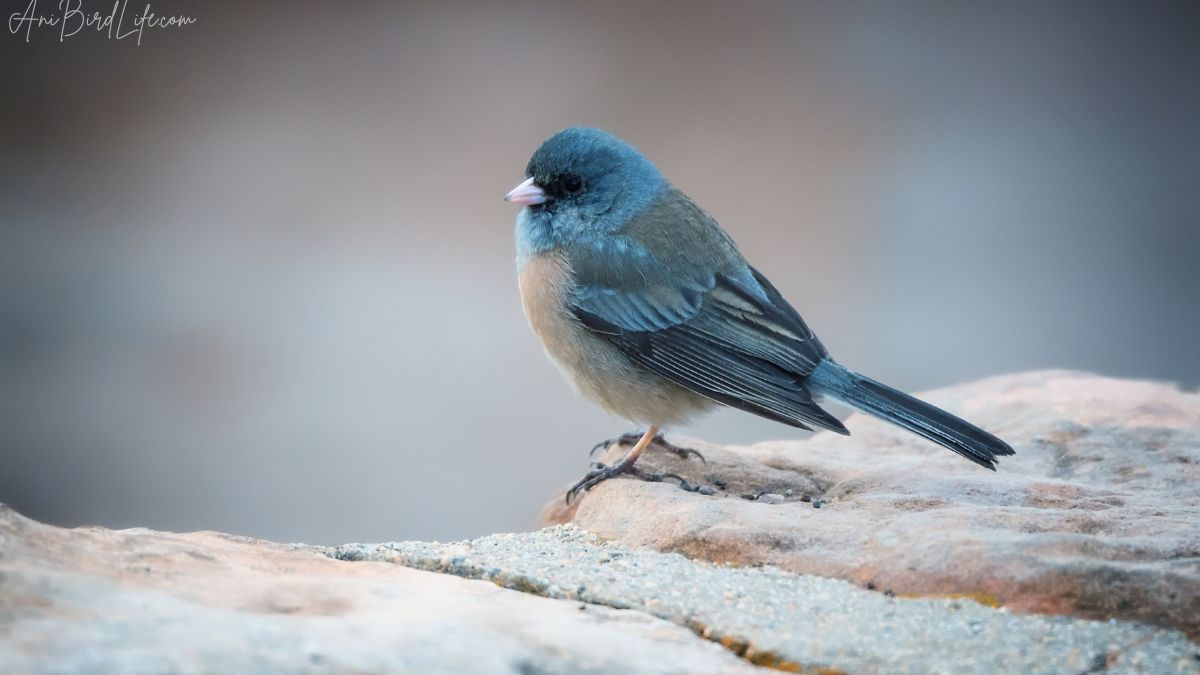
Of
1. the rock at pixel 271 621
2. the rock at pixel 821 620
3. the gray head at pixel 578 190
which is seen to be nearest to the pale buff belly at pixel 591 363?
the gray head at pixel 578 190

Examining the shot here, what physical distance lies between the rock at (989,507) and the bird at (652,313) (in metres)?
0.22

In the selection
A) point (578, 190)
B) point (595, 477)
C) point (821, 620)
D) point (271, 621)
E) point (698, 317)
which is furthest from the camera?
point (578, 190)

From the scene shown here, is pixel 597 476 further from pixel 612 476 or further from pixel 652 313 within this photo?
pixel 652 313

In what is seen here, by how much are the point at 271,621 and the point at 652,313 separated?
2.10m

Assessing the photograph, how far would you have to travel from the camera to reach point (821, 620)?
1.96 meters

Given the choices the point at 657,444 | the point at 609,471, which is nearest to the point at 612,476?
the point at 609,471

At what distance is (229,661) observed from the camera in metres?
1.44

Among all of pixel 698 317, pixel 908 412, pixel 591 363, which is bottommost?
pixel 908 412

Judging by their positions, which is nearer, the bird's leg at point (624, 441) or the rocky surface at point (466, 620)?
the rocky surface at point (466, 620)

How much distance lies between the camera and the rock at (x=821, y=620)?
1.78 metres

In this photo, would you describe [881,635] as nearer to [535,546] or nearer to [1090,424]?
[535,546]

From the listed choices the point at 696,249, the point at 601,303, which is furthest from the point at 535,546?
the point at 696,249

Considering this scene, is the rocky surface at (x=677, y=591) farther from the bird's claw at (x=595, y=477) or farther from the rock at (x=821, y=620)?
the bird's claw at (x=595, y=477)

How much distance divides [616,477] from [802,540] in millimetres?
1044
